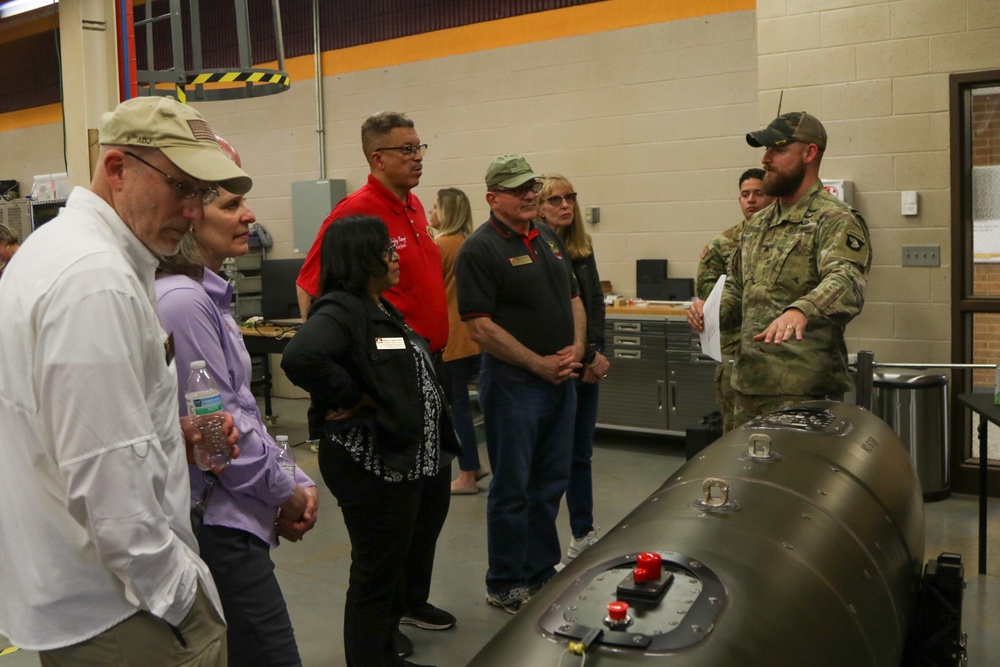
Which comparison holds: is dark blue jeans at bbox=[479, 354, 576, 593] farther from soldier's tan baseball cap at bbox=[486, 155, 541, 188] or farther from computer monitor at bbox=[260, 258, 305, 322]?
computer monitor at bbox=[260, 258, 305, 322]

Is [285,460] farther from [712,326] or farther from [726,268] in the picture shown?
[726,268]

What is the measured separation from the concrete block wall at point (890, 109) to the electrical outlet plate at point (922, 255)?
29 millimetres

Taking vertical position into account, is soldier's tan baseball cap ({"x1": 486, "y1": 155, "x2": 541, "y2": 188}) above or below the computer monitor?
above

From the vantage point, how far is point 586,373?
404 cm

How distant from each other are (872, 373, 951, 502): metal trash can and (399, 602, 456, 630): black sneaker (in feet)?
9.24

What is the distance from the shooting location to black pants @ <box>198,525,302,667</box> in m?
1.92

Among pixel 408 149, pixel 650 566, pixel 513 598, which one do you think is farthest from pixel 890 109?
pixel 650 566

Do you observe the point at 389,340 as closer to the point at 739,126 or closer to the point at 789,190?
the point at 789,190

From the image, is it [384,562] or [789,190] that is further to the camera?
[789,190]

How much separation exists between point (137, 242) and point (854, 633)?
56.4 inches

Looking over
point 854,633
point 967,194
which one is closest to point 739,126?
point 967,194

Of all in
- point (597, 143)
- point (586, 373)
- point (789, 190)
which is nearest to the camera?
point (789, 190)

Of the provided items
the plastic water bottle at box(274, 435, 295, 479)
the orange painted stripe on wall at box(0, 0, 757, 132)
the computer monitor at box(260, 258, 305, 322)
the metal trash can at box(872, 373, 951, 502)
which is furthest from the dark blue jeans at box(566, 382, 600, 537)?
the computer monitor at box(260, 258, 305, 322)

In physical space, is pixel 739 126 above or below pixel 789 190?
above
